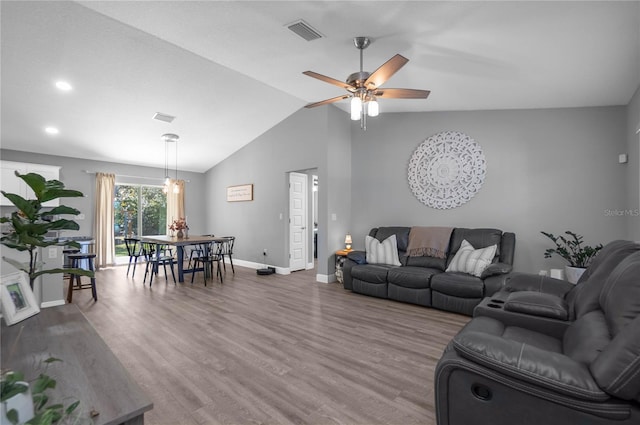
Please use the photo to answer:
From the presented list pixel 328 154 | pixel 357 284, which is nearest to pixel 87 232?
pixel 328 154

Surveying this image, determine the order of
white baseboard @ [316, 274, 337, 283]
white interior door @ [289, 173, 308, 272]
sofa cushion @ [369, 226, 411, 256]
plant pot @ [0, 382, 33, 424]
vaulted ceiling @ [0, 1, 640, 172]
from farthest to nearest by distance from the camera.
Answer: white interior door @ [289, 173, 308, 272], white baseboard @ [316, 274, 337, 283], sofa cushion @ [369, 226, 411, 256], vaulted ceiling @ [0, 1, 640, 172], plant pot @ [0, 382, 33, 424]

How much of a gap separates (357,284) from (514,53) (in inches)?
133

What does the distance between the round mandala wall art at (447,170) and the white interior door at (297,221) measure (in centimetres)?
246

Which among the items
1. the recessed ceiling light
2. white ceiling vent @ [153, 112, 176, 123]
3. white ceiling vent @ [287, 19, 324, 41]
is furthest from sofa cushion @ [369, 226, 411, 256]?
the recessed ceiling light

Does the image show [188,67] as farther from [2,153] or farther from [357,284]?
[2,153]

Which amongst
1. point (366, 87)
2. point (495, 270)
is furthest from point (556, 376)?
point (495, 270)

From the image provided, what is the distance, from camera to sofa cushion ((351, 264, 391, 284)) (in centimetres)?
438

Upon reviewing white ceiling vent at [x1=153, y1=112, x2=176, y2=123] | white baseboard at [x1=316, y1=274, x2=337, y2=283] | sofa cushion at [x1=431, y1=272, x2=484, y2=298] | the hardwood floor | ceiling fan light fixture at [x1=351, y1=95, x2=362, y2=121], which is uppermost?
white ceiling vent at [x1=153, y1=112, x2=176, y2=123]

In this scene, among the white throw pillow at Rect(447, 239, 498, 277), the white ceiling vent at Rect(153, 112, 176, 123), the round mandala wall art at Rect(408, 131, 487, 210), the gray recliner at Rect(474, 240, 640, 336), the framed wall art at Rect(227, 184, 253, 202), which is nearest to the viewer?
the gray recliner at Rect(474, 240, 640, 336)

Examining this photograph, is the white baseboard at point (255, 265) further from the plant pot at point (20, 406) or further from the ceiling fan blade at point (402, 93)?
the plant pot at point (20, 406)

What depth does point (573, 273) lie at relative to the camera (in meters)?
3.69

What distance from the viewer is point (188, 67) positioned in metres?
4.20

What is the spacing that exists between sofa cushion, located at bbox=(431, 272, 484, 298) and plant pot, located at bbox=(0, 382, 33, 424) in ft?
12.5

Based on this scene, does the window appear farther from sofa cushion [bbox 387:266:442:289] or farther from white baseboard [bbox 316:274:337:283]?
sofa cushion [bbox 387:266:442:289]
